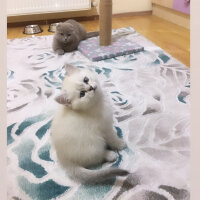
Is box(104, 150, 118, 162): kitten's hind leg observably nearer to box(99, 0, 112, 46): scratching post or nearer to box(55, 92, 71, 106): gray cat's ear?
box(55, 92, 71, 106): gray cat's ear

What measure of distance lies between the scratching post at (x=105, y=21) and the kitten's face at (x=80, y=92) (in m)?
1.31

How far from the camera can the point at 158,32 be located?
285 centimetres

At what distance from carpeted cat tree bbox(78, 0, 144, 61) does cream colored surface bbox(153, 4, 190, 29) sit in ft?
3.10

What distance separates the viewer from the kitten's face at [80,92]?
3.22 feet

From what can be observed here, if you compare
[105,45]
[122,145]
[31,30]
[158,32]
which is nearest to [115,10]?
[158,32]

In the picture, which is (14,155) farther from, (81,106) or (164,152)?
(164,152)

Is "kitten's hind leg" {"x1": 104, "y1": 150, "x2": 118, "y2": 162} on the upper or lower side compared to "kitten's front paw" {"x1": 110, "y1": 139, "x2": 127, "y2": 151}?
lower

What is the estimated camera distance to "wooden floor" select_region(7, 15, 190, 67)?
7.63 feet

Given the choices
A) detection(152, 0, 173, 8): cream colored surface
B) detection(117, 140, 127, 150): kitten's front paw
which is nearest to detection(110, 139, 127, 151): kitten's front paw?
detection(117, 140, 127, 150): kitten's front paw

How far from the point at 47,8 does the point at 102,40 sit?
118cm

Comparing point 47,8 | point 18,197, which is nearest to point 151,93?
point 18,197

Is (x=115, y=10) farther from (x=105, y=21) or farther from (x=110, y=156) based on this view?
(x=110, y=156)

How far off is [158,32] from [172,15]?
0.52m

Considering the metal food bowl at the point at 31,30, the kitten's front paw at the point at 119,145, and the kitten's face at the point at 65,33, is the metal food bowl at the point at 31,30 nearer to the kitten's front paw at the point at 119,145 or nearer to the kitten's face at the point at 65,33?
the kitten's face at the point at 65,33
